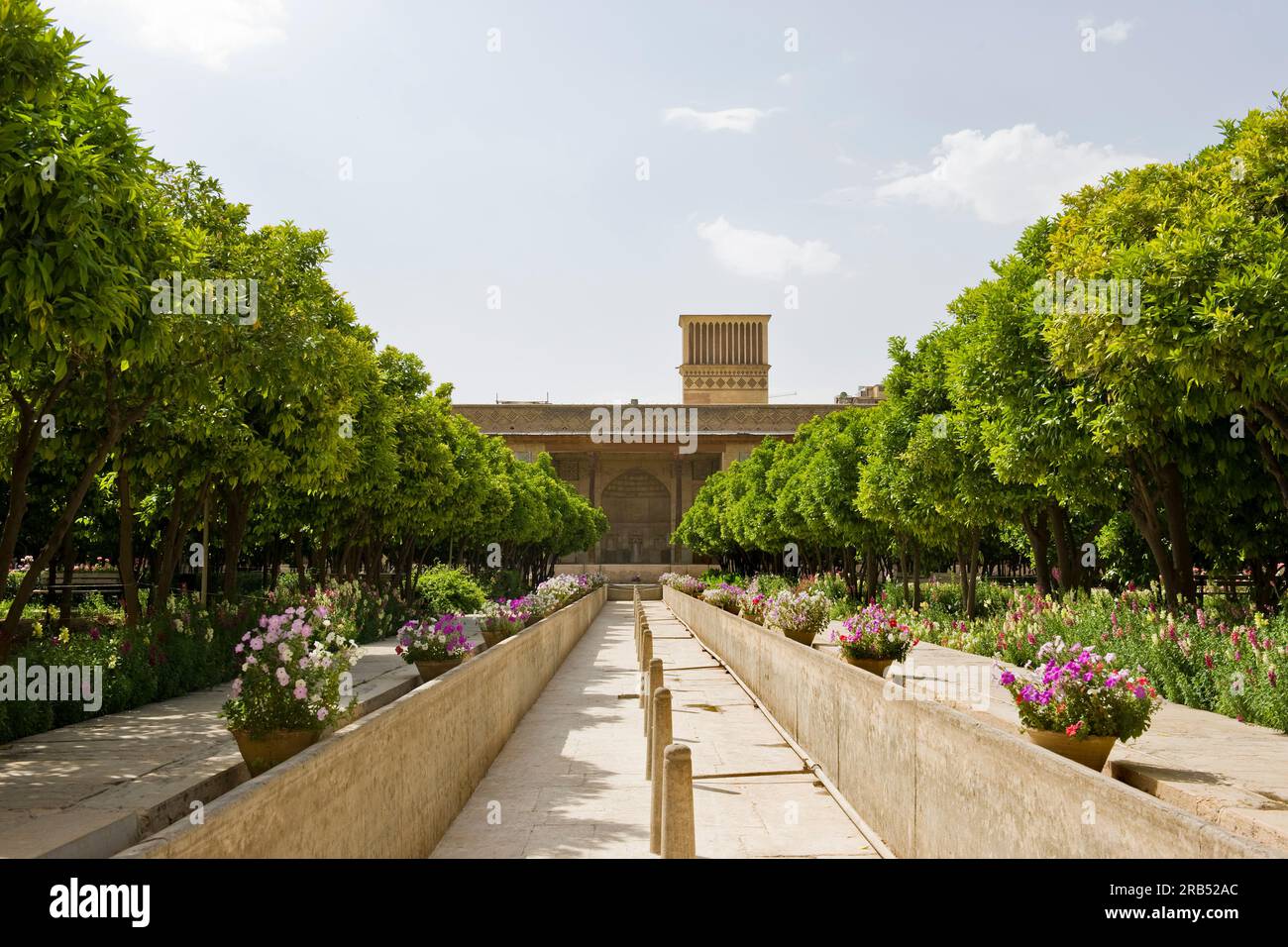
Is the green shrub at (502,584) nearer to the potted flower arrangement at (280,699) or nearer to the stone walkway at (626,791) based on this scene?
the stone walkway at (626,791)

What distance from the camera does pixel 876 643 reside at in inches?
511

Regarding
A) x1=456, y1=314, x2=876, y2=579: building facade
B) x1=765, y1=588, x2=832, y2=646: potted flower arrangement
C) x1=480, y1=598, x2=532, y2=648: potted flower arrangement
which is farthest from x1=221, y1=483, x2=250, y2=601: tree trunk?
x1=456, y1=314, x2=876, y2=579: building facade

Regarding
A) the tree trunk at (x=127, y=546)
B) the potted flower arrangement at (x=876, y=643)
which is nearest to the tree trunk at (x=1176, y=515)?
the potted flower arrangement at (x=876, y=643)

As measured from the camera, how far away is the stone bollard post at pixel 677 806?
5461 millimetres

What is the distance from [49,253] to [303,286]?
7468 mm

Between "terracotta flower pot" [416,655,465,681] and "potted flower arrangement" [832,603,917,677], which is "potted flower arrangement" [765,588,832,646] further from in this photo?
"terracotta flower pot" [416,655,465,681]

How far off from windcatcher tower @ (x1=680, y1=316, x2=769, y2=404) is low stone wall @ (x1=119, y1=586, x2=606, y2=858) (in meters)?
88.0

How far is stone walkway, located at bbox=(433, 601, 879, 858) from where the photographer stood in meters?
7.16

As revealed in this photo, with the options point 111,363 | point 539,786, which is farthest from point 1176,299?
point 111,363

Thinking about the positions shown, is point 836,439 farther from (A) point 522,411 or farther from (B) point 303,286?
(A) point 522,411

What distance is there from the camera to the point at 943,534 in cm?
2294

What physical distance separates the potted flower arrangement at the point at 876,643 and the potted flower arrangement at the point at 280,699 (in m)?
7.62

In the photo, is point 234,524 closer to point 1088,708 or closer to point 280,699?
point 280,699

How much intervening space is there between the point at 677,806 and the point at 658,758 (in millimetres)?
1398
